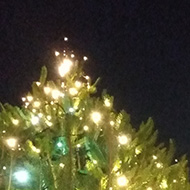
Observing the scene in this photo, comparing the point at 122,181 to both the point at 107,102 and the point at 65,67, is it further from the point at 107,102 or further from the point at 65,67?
the point at 65,67

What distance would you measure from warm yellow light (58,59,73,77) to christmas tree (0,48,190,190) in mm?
123

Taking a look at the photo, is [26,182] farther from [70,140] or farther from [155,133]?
[155,133]

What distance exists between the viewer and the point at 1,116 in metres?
3.09

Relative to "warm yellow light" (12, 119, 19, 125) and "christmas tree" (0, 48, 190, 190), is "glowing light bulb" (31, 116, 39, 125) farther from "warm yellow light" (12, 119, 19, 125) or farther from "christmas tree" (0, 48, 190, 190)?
"warm yellow light" (12, 119, 19, 125)

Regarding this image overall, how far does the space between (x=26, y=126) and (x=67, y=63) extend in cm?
63

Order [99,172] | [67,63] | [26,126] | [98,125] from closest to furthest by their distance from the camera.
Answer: [99,172]
[98,125]
[26,126]
[67,63]

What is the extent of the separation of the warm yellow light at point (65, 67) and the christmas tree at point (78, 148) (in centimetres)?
12

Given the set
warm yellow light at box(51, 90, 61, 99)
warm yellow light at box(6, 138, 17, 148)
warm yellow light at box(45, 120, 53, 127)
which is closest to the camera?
warm yellow light at box(6, 138, 17, 148)

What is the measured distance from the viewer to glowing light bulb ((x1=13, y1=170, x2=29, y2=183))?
9.41 feet

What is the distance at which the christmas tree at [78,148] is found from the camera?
264 centimetres

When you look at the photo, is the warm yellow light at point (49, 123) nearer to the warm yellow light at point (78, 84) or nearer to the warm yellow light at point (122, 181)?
the warm yellow light at point (78, 84)

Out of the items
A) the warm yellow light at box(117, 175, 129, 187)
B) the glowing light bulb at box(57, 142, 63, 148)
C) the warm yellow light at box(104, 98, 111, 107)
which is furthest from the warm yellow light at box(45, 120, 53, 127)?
the warm yellow light at box(117, 175, 129, 187)

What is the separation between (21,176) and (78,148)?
0.40 m

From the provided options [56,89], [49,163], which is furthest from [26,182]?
[56,89]
